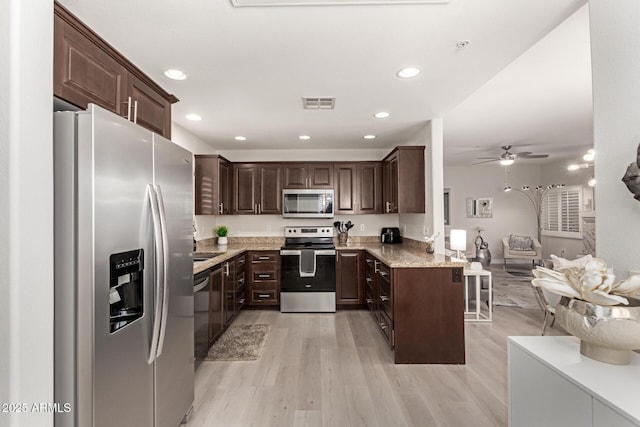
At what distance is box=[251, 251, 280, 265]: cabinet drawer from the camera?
171 inches

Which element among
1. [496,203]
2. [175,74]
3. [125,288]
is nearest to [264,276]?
[175,74]

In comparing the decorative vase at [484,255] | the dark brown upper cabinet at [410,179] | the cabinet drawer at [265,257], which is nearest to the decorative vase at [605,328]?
the dark brown upper cabinet at [410,179]

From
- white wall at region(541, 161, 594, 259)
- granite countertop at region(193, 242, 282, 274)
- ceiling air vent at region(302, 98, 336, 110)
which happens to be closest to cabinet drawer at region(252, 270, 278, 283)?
granite countertop at region(193, 242, 282, 274)

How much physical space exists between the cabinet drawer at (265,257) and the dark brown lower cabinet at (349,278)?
2.96 feet

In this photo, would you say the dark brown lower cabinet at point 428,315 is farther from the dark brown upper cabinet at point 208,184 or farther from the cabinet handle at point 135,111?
the dark brown upper cabinet at point 208,184

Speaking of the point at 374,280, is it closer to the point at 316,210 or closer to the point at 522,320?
the point at 316,210

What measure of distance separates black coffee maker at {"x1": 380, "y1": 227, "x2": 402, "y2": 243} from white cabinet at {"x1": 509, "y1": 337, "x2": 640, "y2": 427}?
3.51 metres

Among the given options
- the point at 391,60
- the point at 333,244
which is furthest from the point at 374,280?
the point at 391,60

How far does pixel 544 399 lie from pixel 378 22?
6.21 feet

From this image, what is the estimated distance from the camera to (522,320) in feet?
12.6

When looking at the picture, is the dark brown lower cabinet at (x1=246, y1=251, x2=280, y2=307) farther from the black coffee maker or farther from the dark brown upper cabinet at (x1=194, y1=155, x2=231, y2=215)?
the black coffee maker

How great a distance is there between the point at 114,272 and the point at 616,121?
2193 millimetres

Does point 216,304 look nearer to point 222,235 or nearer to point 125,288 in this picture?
point 222,235

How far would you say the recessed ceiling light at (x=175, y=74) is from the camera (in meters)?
2.28
